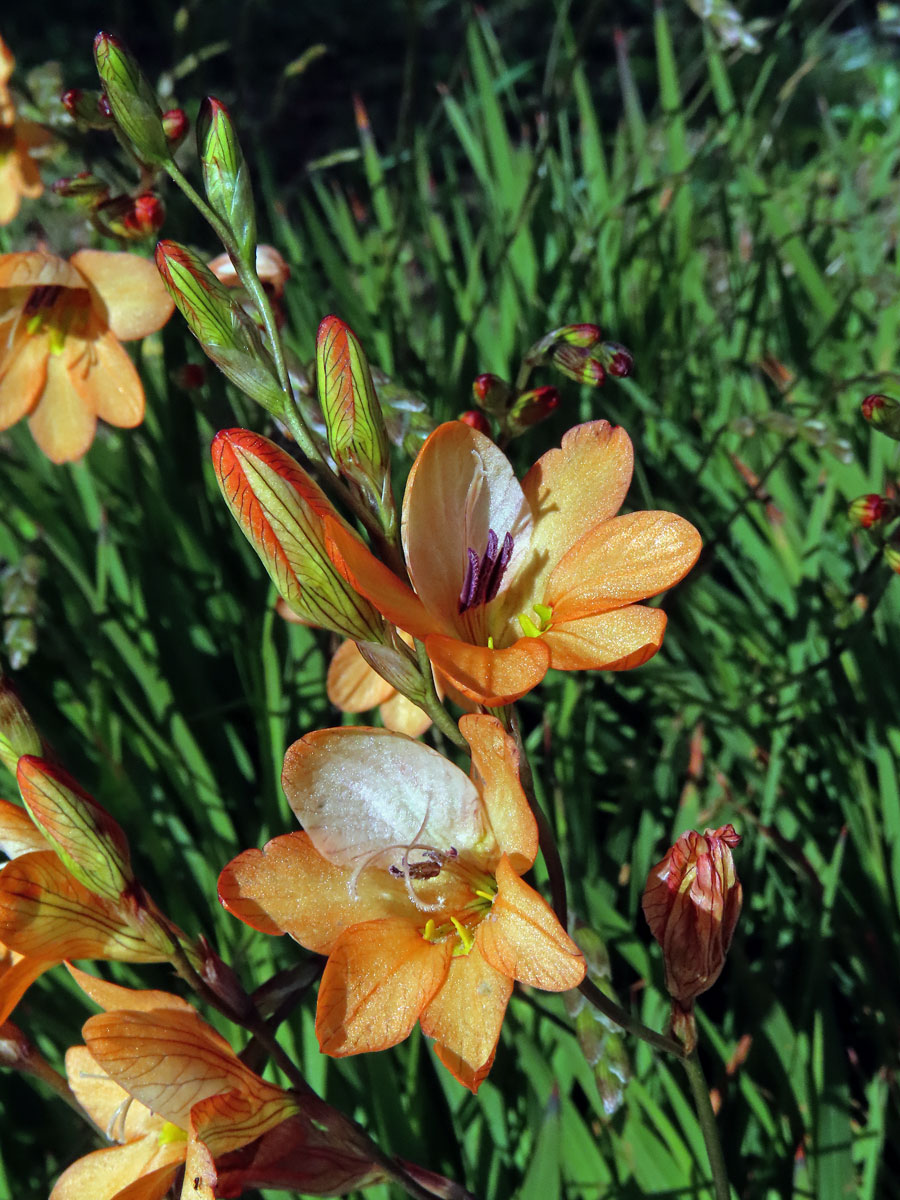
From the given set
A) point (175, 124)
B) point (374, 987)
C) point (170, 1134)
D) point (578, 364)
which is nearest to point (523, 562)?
point (578, 364)

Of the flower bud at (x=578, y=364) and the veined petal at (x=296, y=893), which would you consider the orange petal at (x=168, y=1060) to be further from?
the flower bud at (x=578, y=364)

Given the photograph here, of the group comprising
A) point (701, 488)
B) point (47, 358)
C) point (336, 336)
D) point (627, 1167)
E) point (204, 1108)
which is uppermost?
point (336, 336)

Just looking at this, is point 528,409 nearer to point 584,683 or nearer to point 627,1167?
point 584,683

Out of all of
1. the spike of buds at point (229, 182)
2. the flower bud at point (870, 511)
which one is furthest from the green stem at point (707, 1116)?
the spike of buds at point (229, 182)

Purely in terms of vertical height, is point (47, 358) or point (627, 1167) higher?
point (47, 358)

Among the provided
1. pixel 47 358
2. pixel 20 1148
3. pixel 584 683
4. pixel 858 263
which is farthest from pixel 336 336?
pixel 858 263

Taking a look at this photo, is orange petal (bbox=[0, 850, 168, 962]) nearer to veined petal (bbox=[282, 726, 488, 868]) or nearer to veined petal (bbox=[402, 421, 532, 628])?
veined petal (bbox=[282, 726, 488, 868])

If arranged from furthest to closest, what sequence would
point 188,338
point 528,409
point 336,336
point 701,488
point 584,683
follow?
point 701,488 → point 188,338 → point 584,683 → point 528,409 → point 336,336
